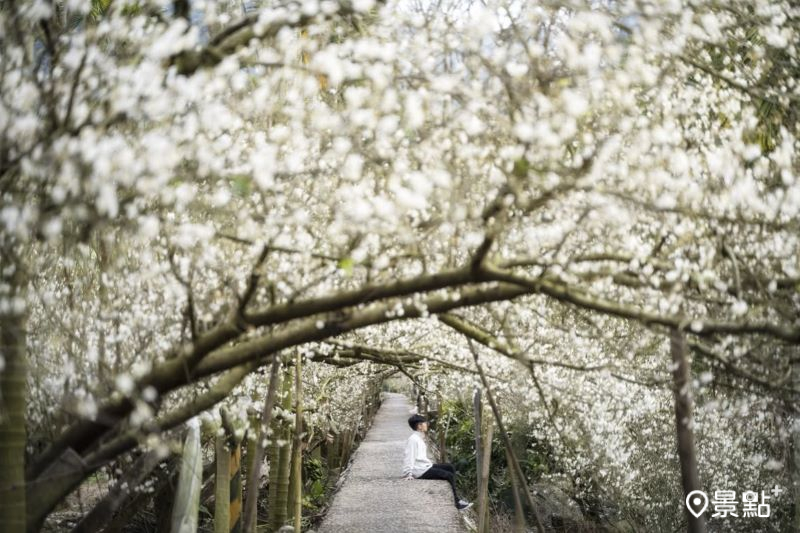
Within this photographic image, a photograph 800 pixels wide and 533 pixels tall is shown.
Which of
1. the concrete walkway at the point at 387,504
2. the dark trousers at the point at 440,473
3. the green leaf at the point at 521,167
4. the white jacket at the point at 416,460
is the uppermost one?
the green leaf at the point at 521,167

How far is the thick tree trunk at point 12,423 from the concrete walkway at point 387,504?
7.10 metres

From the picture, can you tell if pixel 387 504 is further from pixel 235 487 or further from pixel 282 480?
pixel 235 487

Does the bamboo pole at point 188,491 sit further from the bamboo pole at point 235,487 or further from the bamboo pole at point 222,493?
the bamboo pole at point 235,487

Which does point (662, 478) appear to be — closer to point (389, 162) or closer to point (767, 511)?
point (767, 511)

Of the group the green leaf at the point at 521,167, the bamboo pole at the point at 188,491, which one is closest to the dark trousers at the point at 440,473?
the bamboo pole at the point at 188,491

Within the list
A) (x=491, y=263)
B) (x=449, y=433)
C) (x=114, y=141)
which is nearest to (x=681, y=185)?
(x=491, y=263)

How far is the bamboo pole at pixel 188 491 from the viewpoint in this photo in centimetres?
691

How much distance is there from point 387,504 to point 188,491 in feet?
20.3

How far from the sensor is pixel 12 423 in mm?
4109

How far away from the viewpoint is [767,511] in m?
10.4

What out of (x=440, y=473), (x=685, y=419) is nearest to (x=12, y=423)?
(x=685, y=419)

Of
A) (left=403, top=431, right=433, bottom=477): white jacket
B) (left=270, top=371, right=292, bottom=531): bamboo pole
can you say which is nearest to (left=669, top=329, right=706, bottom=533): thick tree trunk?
(left=270, top=371, right=292, bottom=531): bamboo pole

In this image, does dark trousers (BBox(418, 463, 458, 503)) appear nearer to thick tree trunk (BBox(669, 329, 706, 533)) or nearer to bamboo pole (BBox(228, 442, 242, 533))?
bamboo pole (BBox(228, 442, 242, 533))

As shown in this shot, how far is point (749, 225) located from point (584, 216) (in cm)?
136
